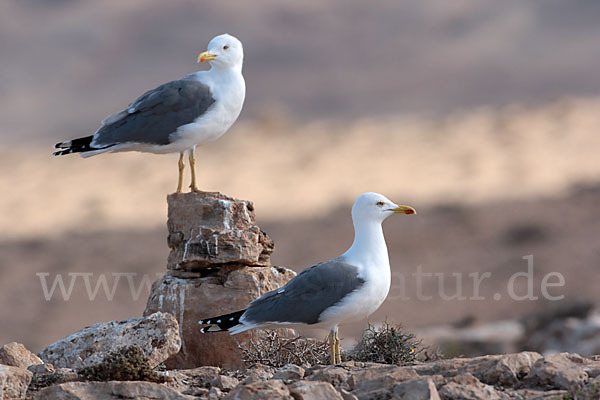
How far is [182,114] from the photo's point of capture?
1077 cm

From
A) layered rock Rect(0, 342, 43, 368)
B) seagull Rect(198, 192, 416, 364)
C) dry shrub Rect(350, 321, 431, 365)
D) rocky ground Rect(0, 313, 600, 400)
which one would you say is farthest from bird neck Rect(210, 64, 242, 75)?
layered rock Rect(0, 342, 43, 368)

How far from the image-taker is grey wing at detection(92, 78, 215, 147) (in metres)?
10.8

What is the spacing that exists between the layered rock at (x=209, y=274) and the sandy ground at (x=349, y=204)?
51.7 ft

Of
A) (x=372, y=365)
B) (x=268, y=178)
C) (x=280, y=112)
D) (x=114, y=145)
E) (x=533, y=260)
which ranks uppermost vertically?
(x=280, y=112)

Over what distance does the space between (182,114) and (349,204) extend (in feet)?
105

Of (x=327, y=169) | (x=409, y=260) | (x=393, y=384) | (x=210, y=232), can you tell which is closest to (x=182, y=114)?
(x=210, y=232)

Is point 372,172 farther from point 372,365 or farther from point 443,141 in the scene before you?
point 372,365

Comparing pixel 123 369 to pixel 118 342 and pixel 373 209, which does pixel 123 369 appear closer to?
pixel 118 342

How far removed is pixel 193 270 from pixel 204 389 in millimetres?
3412

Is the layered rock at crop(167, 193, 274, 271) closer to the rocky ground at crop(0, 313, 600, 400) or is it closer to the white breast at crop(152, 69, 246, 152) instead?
the white breast at crop(152, 69, 246, 152)

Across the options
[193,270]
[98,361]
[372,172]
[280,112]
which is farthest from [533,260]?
[280,112]

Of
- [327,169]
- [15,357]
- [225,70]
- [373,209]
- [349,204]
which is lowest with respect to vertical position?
[15,357]

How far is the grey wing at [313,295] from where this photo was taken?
901cm

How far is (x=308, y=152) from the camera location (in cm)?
5638
